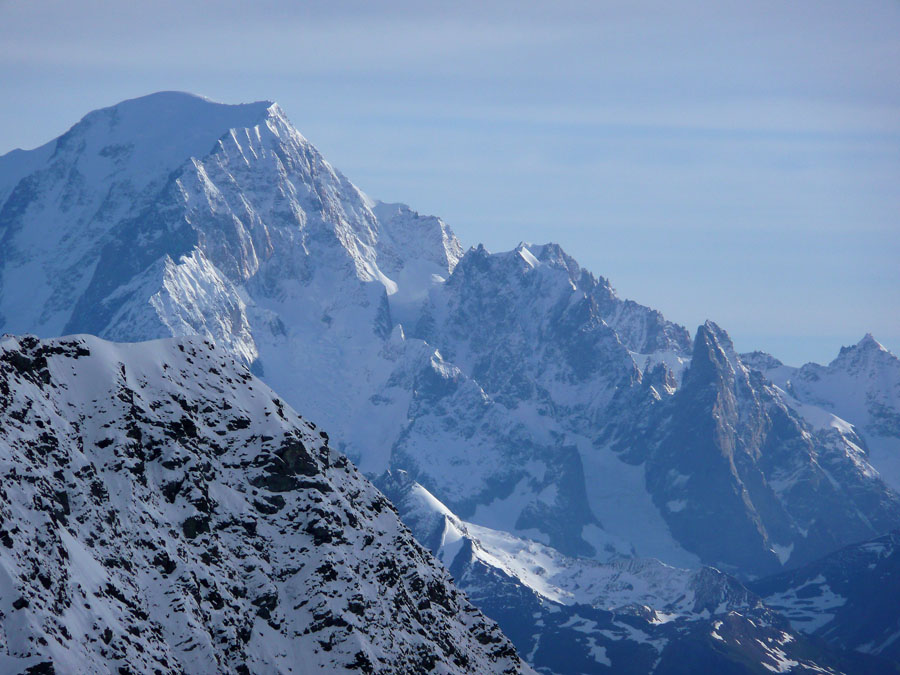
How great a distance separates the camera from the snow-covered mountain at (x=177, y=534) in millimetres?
155375

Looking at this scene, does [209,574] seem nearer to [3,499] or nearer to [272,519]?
[272,519]

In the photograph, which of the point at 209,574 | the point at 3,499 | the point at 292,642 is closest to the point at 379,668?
the point at 292,642

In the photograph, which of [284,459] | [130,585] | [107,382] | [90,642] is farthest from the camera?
[284,459]

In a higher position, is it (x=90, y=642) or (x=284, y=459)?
(x=284, y=459)

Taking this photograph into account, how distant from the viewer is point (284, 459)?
190 metres

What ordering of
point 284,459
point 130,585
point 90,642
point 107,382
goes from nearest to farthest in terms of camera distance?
point 90,642
point 130,585
point 107,382
point 284,459

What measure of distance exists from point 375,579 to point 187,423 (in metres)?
26.1

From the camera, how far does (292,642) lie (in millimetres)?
178750

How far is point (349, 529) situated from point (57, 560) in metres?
43.9

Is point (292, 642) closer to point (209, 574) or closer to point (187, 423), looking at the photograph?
point (209, 574)

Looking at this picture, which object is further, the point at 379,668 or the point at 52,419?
the point at 379,668

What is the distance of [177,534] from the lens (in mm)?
174125

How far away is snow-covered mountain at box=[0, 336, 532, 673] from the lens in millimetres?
155375

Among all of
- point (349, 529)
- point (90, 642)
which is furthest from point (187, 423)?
point (90, 642)
